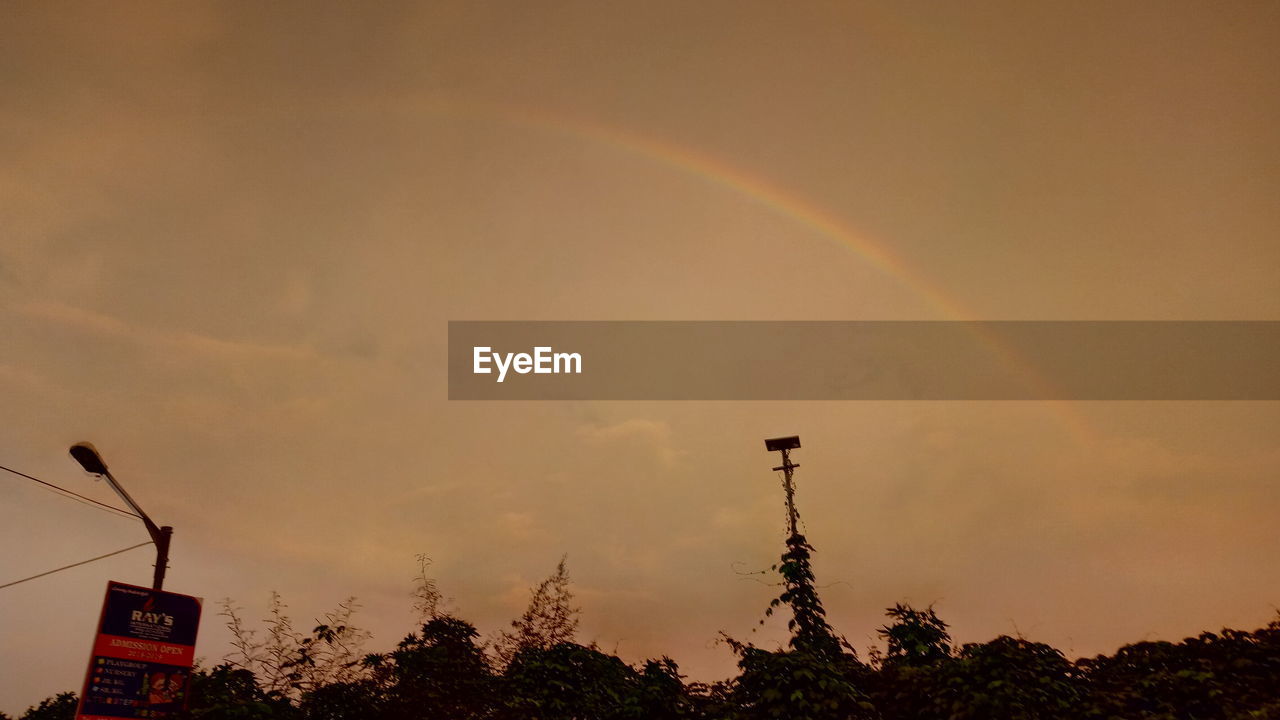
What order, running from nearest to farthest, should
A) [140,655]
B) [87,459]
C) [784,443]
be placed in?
[87,459], [140,655], [784,443]

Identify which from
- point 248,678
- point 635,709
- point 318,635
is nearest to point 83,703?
point 248,678

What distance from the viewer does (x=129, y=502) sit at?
46.4ft

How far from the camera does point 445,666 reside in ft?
50.6

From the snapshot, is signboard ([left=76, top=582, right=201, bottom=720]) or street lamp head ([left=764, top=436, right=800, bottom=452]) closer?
signboard ([left=76, top=582, right=201, bottom=720])

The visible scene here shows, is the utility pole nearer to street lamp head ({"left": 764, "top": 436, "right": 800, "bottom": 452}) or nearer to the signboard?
street lamp head ({"left": 764, "top": 436, "right": 800, "bottom": 452})

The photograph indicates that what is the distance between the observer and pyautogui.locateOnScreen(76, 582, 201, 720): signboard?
1434 cm

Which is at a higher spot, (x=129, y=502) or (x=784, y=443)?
(x=784, y=443)

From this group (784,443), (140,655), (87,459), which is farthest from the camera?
(784,443)

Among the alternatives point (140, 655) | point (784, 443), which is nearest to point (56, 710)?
point (140, 655)

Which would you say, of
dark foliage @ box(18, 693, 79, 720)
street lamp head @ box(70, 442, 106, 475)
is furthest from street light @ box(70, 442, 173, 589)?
dark foliage @ box(18, 693, 79, 720)

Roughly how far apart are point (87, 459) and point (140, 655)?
467cm

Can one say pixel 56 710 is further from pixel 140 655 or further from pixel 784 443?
pixel 784 443

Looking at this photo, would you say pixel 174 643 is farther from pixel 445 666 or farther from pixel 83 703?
pixel 445 666

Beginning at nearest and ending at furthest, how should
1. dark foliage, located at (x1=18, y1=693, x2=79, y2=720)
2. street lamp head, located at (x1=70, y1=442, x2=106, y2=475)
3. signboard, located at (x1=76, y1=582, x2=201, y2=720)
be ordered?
street lamp head, located at (x1=70, y1=442, x2=106, y2=475)
signboard, located at (x1=76, y1=582, x2=201, y2=720)
dark foliage, located at (x1=18, y1=693, x2=79, y2=720)
